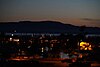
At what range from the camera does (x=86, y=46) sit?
51.5m

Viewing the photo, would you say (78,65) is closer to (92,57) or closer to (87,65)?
(87,65)

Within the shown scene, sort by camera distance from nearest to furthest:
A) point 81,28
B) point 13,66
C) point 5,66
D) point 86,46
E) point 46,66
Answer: point 5,66 < point 13,66 < point 46,66 < point 86,46 < point 81,28

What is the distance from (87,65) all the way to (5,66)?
719 cm

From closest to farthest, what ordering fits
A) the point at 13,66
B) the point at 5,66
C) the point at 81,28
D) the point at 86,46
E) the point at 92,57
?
the point at 5,66
the point at 13,66
the point at 92,57
the point at 86,46
the point at 81,28

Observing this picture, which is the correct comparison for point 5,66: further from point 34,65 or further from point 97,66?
point 97,66

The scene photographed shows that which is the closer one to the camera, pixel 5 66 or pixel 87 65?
pixel 5 66

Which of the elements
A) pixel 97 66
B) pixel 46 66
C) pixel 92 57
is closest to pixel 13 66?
pixel 46 66

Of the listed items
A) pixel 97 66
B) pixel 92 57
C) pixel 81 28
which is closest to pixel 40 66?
pixel 97 66

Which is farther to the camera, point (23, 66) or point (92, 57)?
point (92, 57)

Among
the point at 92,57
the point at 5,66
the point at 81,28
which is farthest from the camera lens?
the point at 81,28

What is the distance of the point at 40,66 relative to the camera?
27234 millimetres

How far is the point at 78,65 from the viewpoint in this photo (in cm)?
2727

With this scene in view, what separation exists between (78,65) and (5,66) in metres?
6.55

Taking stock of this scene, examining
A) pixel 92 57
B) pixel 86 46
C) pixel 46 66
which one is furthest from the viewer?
pixel 86 46
